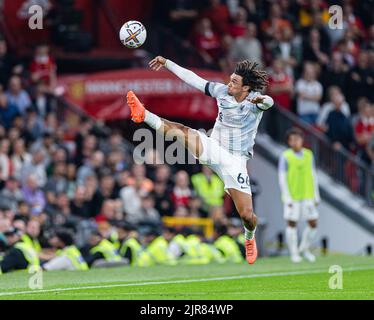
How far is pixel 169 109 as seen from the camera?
2636cm

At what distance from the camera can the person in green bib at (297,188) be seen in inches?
856

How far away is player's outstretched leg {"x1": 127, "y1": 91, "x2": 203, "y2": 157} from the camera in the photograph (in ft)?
51.4

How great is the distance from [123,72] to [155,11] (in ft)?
15.0

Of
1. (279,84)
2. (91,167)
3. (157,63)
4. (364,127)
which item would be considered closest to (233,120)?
(157,63)

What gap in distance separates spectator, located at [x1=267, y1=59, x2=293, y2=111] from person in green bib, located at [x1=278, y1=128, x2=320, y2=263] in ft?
18.4

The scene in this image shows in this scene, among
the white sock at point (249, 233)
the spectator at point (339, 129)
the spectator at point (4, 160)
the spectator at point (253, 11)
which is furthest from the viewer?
the spectator at point (253, 11)

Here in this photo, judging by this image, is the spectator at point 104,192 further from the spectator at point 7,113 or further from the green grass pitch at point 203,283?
the green grass pitch at point 203,283

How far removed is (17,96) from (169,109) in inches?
137

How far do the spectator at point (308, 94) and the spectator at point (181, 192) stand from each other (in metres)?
4.01

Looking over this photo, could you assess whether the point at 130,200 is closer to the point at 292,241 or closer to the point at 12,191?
the point at 12,191

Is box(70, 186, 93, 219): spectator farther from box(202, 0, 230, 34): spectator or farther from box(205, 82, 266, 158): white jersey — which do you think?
box(202, 0, 230, 34): spectator

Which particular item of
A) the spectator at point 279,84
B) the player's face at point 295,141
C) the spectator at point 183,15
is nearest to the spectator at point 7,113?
the player's face at point 295,141
